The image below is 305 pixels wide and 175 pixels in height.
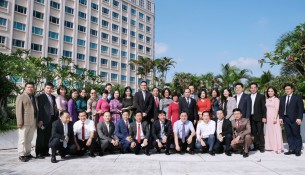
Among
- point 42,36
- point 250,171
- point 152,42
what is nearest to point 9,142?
point 250,171

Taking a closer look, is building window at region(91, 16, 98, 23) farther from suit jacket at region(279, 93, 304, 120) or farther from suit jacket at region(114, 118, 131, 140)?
suit jacket at region(279, 93, 304, 120)

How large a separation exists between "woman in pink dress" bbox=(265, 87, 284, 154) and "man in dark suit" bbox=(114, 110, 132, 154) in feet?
13.0

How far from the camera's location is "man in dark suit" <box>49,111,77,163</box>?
256 inches

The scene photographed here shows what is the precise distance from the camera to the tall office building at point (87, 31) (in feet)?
117

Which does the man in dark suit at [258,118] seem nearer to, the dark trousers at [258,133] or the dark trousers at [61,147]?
the dark trousers at [258,133]

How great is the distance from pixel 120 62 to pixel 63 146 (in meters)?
44.3

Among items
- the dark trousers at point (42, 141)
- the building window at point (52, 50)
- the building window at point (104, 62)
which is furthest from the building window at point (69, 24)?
the dark trousers at point (42, 141)

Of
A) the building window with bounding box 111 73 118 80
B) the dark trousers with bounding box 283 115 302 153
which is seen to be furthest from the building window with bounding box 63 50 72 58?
the dark trousers with bounding box 283 115 302 153

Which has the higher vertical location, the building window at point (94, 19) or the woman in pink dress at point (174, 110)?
the building window at point (94, 19)

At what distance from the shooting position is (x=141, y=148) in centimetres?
795

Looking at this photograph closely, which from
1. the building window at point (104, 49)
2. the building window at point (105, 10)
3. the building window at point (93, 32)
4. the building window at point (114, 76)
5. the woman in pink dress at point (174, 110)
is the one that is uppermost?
the building window at point (105, 10)

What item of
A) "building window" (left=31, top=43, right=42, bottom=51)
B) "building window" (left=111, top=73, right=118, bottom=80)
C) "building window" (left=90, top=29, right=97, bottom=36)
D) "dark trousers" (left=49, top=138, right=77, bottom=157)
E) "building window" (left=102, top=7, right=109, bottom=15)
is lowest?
"dark trousers" (left=49, top=138, right=77, bottom=157)

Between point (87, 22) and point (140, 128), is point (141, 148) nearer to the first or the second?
point (140, 128)

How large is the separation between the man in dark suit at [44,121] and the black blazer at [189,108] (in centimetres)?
360
